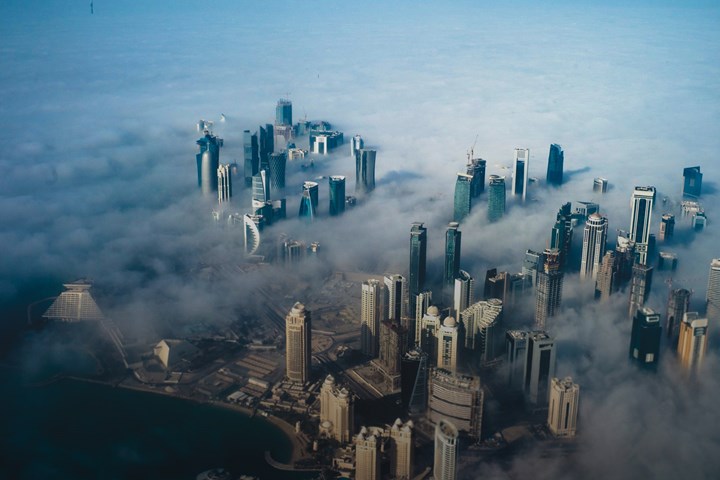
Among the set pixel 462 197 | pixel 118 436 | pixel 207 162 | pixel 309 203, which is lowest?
pixel 118 436

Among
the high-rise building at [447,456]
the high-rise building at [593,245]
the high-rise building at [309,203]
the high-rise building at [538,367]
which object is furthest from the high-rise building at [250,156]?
the high-rise building at [447,456]

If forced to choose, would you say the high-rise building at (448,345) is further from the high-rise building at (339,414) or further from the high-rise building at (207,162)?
the high-rise building at (207,162)

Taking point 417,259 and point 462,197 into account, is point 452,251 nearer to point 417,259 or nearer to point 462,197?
point 417,259

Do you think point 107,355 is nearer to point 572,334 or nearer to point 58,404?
point 58,404

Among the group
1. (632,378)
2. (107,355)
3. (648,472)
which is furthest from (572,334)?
(107,355)

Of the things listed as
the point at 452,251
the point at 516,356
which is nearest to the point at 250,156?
the point at 452,251
